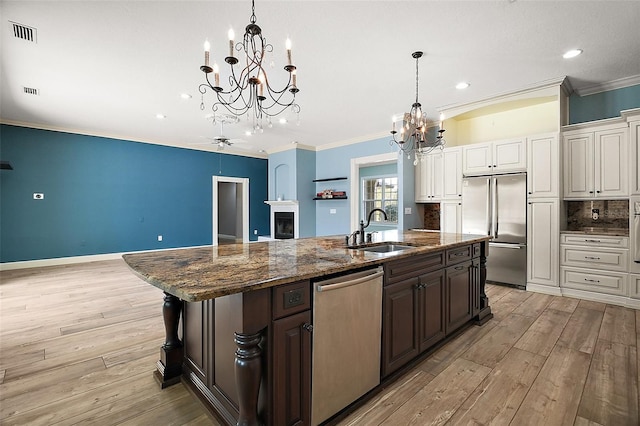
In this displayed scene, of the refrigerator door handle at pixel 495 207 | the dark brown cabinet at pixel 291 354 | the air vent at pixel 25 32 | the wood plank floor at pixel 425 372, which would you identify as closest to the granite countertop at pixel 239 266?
the dark brown cabinet at pixel 291 354

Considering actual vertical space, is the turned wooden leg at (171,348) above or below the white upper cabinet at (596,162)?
below

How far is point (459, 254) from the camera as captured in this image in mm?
2664

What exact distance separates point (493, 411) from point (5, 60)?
550cm

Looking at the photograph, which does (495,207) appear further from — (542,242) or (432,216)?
(432,216)

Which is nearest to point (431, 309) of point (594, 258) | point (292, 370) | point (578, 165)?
point (292, 370)

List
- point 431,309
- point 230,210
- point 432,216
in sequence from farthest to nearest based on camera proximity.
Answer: point 230,210, point 432,216, point 431,309

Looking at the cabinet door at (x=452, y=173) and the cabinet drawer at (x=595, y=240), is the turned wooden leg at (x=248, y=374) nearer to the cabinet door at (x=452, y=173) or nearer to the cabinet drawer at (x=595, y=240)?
the cabinet drawer at (x=595, y=240)

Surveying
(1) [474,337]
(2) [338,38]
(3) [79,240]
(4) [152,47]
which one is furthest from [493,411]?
(3) [79,240]

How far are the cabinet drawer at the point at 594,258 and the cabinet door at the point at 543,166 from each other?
770 millimetres

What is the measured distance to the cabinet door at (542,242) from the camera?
154 inches

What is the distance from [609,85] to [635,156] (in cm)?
113

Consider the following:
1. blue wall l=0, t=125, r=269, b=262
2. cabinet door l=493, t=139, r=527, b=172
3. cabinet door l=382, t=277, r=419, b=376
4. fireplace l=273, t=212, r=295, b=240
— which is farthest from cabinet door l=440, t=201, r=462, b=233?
blue wall l=0, t=125, r=269, b=262

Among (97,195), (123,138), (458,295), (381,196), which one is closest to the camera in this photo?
(458,295)

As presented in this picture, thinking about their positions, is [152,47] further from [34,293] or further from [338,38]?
[34,293]
